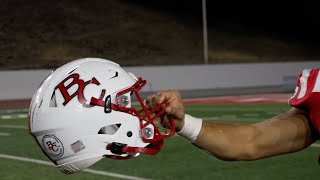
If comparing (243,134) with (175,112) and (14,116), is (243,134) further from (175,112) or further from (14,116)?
(14,116)

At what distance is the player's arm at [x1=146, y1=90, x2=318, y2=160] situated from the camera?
2.66m

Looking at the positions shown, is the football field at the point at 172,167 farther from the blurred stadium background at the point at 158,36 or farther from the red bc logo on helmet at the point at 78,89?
the blurred stadium background at the point at 158,36

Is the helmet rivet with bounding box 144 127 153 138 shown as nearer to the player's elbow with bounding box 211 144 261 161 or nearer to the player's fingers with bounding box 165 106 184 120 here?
the player's fingers with bounding box 165 106 184 120

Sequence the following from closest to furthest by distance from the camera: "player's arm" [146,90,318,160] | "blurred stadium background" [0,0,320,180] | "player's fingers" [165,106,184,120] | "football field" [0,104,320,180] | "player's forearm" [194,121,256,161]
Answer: "player's fingers" [165,106,184,120]
"player's arm" [146,90,318,160]
"player's forearm" [194,121,256,161]
"football field" [0,104,320,180]
"blurred stadium background" [0,0,320,180]

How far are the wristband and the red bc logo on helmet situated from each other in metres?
0.41

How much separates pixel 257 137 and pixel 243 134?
0.23 ft

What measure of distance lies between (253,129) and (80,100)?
0.85 m

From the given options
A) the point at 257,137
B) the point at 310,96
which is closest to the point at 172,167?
the point at 257,137

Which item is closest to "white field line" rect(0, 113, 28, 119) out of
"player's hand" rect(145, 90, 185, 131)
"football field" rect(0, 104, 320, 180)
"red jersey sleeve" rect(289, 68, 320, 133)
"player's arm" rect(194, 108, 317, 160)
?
"football field" rect(0, 104, 320, 180)

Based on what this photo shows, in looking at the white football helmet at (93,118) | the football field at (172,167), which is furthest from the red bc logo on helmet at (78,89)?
the football field at (172,167)

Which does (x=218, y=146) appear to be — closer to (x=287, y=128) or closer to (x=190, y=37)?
(x=287, y=128)


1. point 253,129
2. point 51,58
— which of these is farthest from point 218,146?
point 51,58

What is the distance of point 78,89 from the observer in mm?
2449

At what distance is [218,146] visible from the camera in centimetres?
280
